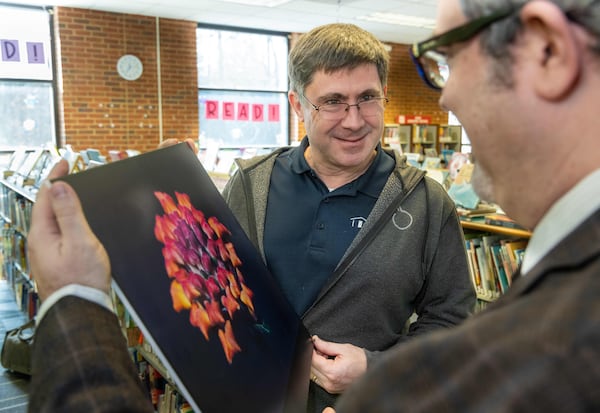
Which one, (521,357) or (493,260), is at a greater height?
(521,357)

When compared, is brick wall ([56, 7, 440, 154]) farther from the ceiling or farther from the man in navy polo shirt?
the man in navy polo shirt

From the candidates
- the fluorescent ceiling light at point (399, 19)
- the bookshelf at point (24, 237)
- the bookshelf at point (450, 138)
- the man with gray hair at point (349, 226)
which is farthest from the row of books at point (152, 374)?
the bookshelf at point (450, 138)

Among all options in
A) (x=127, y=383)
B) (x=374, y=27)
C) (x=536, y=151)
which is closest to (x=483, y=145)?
(x=536, y=151)

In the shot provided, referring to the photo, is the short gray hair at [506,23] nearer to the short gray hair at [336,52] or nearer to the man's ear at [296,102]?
the short gray hair at [336,52]

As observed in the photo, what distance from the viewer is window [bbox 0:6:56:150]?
7125 millimetres

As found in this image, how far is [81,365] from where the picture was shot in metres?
0.62

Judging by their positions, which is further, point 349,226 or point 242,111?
point 242,111

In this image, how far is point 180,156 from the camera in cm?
100

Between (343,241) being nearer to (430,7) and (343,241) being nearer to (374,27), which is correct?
(430,7)

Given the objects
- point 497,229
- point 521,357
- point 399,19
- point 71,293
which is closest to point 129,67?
point 399,19

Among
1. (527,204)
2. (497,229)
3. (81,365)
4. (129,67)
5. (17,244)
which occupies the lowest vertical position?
(17,244)

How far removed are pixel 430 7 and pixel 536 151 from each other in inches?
300

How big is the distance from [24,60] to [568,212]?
8.11 m

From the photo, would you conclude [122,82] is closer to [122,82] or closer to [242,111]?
[122,82]
